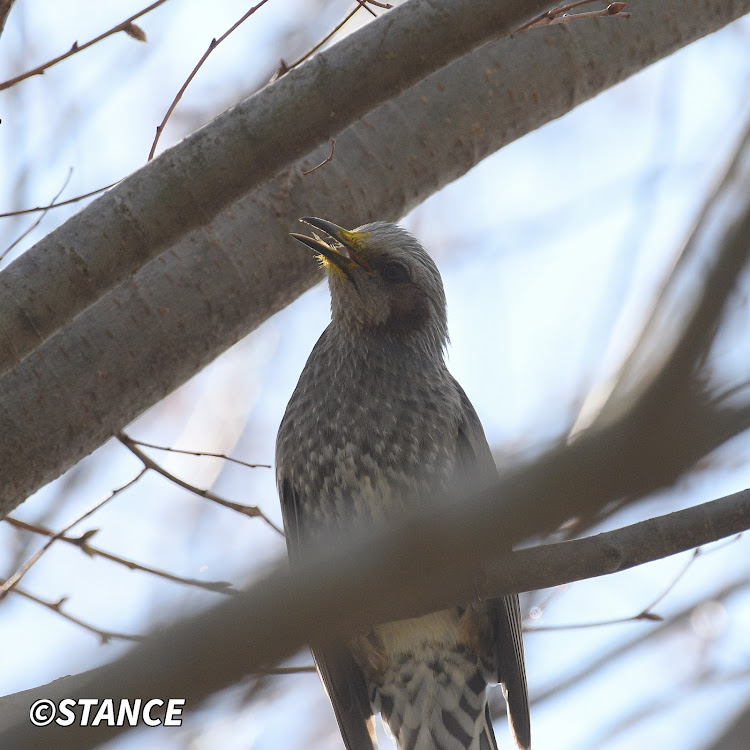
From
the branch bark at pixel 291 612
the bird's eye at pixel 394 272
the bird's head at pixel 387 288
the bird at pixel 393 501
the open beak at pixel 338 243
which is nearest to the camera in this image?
the branch bark at pixel 291 612

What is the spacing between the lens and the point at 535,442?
1.45 meters

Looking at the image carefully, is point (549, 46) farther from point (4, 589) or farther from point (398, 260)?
point (4, 589)

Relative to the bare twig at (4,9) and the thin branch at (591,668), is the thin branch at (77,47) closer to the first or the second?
the bare twig at (4,9)

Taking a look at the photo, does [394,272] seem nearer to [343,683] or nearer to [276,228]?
[276,228]

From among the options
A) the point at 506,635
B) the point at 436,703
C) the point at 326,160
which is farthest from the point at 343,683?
the point at 326,160

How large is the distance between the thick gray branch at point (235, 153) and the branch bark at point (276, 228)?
623mm

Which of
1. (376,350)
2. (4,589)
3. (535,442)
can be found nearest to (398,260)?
(376,350)

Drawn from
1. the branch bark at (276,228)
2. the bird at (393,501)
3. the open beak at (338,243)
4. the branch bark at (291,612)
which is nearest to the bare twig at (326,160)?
the branch bark at (276,228)

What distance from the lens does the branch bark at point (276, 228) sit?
3152 millimetres

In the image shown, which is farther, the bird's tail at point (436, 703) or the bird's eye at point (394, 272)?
the bird's eye at point (394, 272)

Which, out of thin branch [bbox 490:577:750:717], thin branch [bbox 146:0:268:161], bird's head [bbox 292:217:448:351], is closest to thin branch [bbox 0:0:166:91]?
thin branch [bbox 146:0:268:161]

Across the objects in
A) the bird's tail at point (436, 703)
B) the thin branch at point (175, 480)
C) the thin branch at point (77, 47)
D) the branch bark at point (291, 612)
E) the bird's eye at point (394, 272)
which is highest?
the bird's eye at point (394, 272)

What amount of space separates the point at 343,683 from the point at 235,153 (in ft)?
8.41

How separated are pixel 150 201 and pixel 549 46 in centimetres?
207
